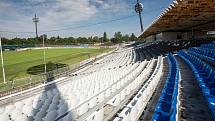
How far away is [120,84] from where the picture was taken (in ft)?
32.0

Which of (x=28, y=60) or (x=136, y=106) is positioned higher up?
(x=136, y=106)

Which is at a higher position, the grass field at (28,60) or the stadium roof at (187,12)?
the stadium roof at (187,12)

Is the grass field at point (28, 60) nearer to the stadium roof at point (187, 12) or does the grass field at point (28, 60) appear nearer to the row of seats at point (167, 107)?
the stadium roof at point (187, 12)

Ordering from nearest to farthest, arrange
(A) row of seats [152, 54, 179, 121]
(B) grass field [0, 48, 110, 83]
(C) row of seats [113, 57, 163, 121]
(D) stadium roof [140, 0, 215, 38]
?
(C) row of seats [113, 57, 163, 121] → (A) row of seats [152, 54, 179, 121] → (D) stadium roof [140, 0, 215, 38] → (B) grass field [0, 48, 110, 83]

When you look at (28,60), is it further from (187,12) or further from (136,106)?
(136,106)

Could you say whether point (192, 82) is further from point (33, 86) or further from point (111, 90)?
point (33, 86)

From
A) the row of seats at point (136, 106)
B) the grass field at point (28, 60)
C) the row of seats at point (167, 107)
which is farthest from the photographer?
the grass field at point (28, 60)

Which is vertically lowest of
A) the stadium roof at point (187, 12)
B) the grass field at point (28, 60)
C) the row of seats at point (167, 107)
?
the grass field at point (28, 60)

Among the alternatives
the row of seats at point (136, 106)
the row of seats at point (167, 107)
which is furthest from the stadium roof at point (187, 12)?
the row of seats at point (167, 107)

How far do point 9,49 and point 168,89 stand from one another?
3172 inches

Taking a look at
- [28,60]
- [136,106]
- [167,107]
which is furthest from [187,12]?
[28,60]

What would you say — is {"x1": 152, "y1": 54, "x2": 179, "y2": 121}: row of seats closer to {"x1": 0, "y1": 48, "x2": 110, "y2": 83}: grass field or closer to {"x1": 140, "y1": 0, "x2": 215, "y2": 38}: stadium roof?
{"x1": 140, "y1": 0, "x2": 215, "y2": 38}: stadium roof

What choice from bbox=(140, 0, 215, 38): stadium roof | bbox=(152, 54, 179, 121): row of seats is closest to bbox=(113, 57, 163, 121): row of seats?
bbox=(152, 54, 179, 121): row of seats

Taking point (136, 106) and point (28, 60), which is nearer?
point (136, 106)
